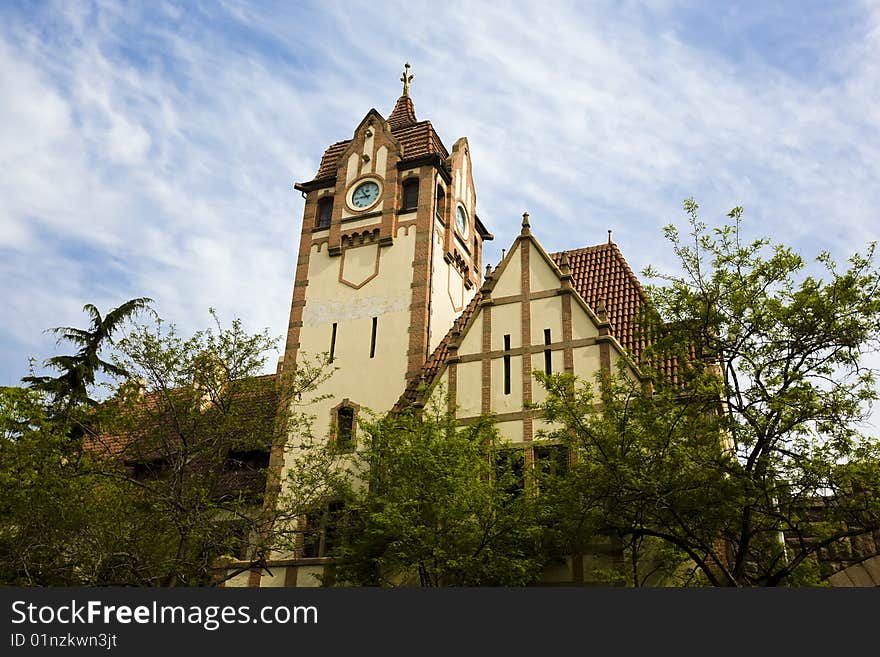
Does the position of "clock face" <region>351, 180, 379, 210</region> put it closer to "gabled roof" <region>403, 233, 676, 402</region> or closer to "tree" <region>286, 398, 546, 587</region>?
"gabled roof" <region>403, 233, 676, 402</region>

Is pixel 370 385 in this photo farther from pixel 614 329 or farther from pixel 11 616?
pixel 11 616

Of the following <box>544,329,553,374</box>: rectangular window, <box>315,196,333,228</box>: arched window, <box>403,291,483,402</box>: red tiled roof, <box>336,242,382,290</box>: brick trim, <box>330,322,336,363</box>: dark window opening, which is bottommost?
<box>544,329,553,374</box>: rectangular window

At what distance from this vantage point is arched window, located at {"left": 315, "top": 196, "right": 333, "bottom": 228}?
3369 cm

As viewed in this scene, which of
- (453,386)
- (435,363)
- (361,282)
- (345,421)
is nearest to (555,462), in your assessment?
(453,386)

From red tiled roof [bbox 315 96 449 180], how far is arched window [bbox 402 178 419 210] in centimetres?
91

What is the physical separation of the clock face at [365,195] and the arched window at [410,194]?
1089mm

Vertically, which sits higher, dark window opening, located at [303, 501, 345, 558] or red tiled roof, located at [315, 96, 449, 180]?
red tiled roof, located at [315, 96, 449, 180]

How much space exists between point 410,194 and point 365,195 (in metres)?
1.75

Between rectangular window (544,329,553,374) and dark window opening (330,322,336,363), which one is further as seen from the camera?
dark window opening (330,322,336,363)

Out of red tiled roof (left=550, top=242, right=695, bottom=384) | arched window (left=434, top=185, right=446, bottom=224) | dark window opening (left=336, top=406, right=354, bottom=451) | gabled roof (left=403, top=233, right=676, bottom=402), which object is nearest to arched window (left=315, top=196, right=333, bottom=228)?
arched window (left=434, top=185, right=446, bottom=224)

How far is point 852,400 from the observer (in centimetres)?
1614

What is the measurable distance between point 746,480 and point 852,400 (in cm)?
256

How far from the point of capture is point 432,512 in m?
19.9

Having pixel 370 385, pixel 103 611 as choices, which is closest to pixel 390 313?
pixel 370 385
